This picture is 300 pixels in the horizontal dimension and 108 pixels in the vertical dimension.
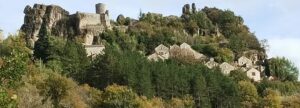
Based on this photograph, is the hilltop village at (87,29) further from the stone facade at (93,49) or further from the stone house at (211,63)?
the stone facade at (93,49)

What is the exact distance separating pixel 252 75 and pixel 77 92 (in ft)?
99.7

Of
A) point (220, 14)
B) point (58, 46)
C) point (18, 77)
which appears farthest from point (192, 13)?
point (18, 77)

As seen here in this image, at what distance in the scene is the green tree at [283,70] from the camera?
83.4m

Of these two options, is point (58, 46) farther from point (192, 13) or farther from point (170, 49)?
point (192, 13)

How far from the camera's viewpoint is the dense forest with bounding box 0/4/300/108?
5341cm

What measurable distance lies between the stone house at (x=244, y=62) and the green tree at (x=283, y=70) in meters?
2.55

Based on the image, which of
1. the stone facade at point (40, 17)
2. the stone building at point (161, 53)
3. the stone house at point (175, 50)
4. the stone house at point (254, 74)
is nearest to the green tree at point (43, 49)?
the stone facade at point (40, 17)

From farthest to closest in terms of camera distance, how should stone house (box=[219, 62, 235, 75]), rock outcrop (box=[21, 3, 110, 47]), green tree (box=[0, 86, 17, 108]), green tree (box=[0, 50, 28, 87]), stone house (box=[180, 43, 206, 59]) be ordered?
rock outcrop (box=[21, 3, 110, 47]), stone house (box=[180, 43, 206, 59]), stone house (box=[219, 62, 235, 75]), green tree (box=[0, 50, 28, 87]), green tree (box=[0, 86, 17, 108])

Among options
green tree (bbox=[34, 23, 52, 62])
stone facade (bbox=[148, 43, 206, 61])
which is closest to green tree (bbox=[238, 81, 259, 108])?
stone facade (bbox=[148, 43, 206, 61])

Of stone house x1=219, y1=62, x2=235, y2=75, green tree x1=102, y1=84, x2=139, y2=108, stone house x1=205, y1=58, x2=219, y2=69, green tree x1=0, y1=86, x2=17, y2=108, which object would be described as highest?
stone house x1=205, y1=58, x2=219, y2=69

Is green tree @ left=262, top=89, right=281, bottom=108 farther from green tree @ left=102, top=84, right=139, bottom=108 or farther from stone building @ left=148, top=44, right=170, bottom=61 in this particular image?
green tree @ left=102, top=84, right=139, bottom=108

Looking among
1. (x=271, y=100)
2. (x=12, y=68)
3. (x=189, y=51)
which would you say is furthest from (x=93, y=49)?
(x=12, y=68)

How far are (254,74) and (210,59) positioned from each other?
5057 mm

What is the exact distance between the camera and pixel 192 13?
97.9 meters
